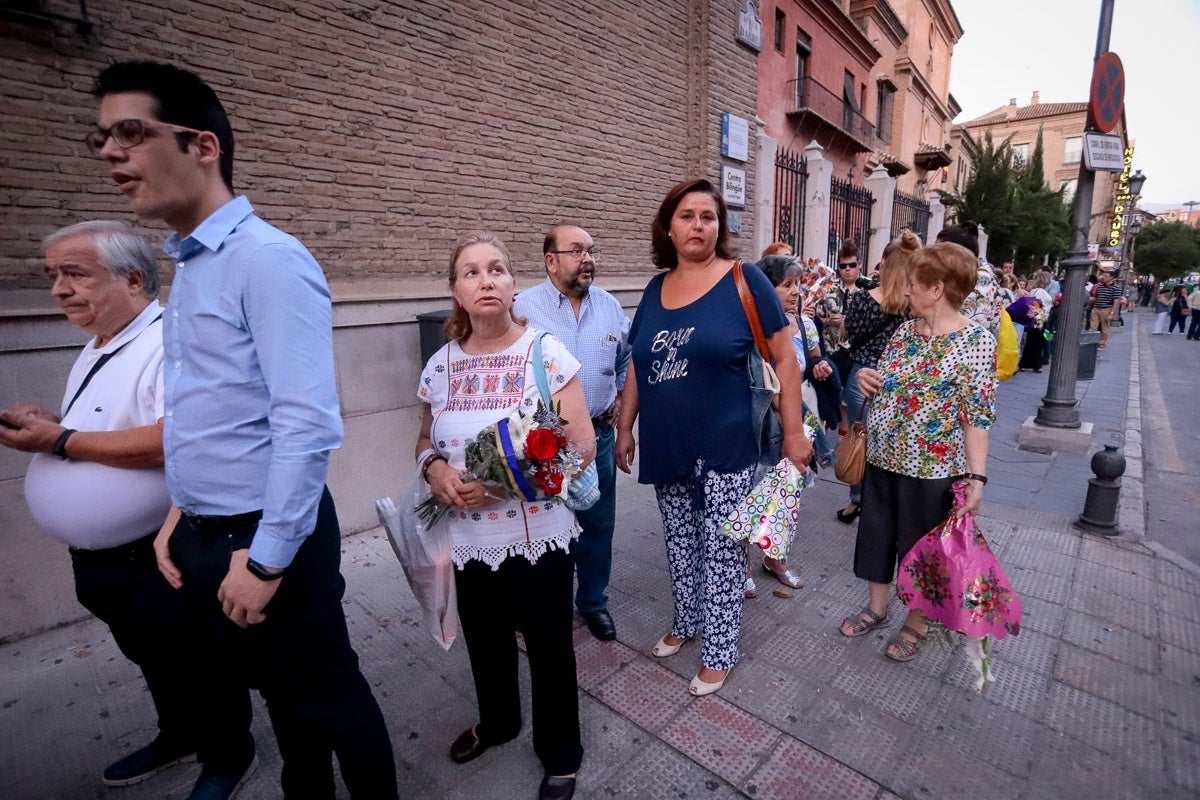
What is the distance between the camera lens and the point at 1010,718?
259 centimetres

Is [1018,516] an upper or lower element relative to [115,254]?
lower

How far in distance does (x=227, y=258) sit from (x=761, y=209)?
8707mm

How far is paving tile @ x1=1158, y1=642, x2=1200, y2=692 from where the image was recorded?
283 centimetres

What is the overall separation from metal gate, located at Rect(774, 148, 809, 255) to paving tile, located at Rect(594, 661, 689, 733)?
27.1 feet

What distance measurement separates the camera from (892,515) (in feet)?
10.0

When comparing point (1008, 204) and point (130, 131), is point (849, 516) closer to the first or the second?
point (130, 131)

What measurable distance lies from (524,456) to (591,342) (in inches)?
52.6

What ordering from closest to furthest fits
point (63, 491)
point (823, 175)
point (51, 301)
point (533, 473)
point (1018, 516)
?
point (533, 473)
point (63, 491)
point (51, 301)
point (1018, 516)
point (823, 175)

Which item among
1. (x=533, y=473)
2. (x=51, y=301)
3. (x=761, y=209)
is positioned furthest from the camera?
(x=761, y=209)

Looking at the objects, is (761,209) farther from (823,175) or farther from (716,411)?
(716,411)

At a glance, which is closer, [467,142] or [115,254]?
[115,254]

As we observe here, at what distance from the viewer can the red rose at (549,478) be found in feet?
6.05

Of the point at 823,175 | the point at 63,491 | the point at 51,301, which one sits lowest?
the point at 63,491

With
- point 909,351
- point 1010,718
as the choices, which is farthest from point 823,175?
point 1010,718
